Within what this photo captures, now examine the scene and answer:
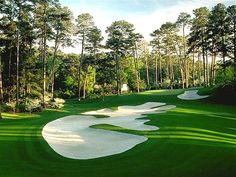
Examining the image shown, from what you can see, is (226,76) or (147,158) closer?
(147,158)

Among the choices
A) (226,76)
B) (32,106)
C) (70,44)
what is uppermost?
(70,44)

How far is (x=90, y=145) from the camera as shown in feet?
53.7

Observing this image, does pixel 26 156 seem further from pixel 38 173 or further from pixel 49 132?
pixel 49 132

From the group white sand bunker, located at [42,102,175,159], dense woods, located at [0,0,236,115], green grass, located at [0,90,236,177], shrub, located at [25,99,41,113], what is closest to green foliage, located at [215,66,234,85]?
dense woods, located at [0,0,236,115]

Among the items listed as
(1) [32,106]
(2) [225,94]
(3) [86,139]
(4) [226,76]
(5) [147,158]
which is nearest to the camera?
(5) [147,158]

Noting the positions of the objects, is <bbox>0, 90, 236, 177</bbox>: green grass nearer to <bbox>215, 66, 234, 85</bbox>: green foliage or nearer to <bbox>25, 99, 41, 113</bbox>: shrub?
<bbox>25, 99, 41, 113</bbox>: shrub

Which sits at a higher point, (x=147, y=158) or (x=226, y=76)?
(x=226, y=76)

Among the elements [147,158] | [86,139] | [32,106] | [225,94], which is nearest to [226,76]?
[225,94]

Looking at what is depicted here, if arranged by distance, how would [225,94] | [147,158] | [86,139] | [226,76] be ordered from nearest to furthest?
[147,158]
[86,139]
[225,94]
[226,76]

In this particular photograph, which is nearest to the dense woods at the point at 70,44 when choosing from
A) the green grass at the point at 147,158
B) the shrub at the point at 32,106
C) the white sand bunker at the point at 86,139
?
the shrub at the point at 32,106

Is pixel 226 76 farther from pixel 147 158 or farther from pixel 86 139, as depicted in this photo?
pixel 147 158

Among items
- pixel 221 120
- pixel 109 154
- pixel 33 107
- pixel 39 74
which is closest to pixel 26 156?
pixel 109 154

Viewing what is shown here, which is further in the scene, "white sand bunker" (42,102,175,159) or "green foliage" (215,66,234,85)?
"green foliage" (215,66,234,85)

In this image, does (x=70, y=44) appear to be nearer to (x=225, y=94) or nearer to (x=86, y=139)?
(x=225, y=94)
